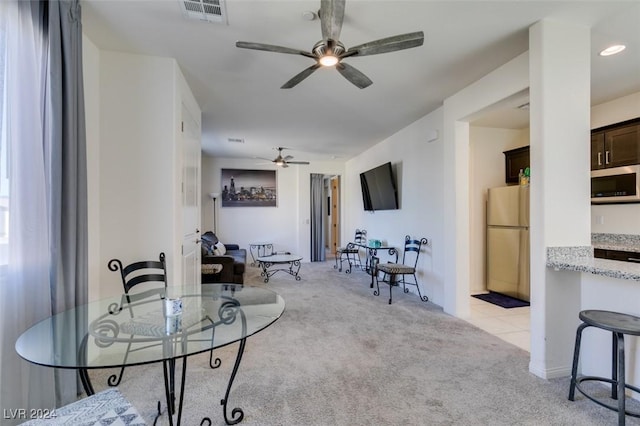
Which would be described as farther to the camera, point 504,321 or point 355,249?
point 355,249

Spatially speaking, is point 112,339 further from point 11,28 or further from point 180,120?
point 180,120

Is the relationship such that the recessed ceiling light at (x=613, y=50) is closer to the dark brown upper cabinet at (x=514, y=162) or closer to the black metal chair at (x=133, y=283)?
the dark brown upper cabinet at (x=514, y=162)

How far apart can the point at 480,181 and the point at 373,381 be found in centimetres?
376

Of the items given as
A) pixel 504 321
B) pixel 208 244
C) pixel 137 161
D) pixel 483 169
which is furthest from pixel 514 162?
pixel 208 244

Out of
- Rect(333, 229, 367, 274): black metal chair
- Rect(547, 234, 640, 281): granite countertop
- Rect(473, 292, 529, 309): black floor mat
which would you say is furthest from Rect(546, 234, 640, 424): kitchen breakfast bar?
Rect(333, 229, 367, 274): black metal chair

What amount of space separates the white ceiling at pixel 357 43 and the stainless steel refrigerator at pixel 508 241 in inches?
45.3

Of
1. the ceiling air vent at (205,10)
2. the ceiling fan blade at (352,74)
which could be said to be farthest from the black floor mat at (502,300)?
the ceiling air vent at (205,10)

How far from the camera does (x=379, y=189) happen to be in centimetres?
569

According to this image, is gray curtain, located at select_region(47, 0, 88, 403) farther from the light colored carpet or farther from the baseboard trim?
the baseboard trim

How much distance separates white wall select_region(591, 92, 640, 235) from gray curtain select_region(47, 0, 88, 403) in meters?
5.36

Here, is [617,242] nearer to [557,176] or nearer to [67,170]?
[557,176]

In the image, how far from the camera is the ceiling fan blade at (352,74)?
86.8 inches

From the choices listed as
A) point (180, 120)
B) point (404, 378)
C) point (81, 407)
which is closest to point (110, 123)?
point (180, 120)

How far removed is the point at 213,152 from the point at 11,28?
5.20 meters
